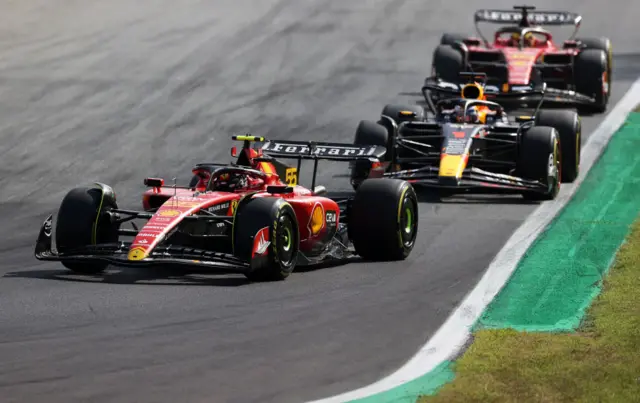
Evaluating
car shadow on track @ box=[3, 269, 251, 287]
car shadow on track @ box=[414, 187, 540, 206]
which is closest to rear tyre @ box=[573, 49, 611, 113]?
car shadow on track @ box=[414, 187, 540, 206]

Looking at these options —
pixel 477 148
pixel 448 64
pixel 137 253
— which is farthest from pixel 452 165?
pixel 448 64

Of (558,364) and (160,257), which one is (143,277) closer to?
(160,257)

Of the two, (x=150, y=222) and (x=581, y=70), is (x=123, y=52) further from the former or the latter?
(x=150, y=222)

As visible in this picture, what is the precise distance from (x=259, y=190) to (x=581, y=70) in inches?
593

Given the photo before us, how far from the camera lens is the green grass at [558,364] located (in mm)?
10055

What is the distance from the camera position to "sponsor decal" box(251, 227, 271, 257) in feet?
48.6

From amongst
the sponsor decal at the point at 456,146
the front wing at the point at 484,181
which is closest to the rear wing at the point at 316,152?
the front wing at the point at 484,181

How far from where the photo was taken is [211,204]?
612 inches

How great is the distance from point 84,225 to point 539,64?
15958mm

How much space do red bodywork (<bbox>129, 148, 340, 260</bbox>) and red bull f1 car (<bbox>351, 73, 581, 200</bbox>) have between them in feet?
14.0

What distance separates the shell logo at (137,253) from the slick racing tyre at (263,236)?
3.29 feet

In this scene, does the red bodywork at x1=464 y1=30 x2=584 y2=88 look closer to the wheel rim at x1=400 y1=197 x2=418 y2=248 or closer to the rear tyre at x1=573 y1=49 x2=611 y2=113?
the rear tyre at x1=573 y1=49 x2=611 y2=113

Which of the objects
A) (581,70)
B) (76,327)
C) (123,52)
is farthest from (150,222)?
(123,52)

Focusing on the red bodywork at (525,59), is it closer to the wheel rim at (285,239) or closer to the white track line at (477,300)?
the white track line at (477,300)
